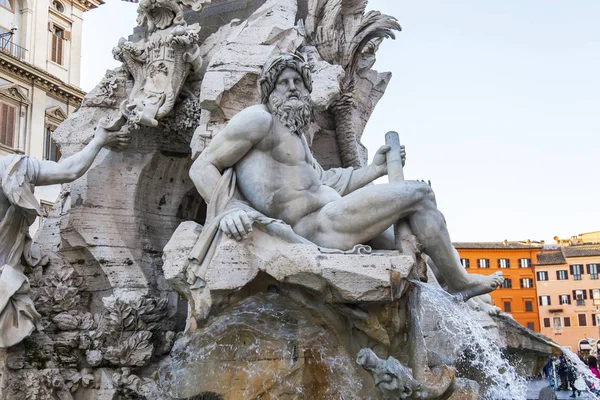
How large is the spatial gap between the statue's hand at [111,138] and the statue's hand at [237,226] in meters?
2.48

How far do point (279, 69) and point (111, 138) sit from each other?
7.29ft

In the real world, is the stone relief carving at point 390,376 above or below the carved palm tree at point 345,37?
below

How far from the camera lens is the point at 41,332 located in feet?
20.2

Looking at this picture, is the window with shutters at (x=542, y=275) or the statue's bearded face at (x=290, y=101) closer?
the statue's bearded face at (x=290, y=101)

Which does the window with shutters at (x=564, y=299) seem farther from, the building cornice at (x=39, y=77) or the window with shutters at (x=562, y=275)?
the building cornice at (x=39, y=77)

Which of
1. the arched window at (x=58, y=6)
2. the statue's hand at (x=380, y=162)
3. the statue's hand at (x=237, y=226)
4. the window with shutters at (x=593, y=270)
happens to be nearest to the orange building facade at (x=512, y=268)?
the window with shutters at (x=593, y=270)

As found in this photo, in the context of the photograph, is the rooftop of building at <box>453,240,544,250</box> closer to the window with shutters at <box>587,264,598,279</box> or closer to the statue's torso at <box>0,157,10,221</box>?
the window with shutters at <box>587,264,598,279</box>

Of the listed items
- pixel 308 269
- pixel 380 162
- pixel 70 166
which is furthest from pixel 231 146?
pixel 70 166

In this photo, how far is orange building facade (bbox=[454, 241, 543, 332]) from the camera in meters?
43.0

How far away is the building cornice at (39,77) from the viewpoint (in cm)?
A: 2062

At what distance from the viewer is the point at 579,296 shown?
4494 cm

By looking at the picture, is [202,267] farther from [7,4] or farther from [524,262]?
[524,262]

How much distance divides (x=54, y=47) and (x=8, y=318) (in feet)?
63.3

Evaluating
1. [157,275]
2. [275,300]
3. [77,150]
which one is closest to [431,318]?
[275,300]
